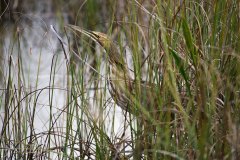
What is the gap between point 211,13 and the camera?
6.66ft

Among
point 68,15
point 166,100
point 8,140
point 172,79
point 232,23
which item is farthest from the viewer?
point 68,15

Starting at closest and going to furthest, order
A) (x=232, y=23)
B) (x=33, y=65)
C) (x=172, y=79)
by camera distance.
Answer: (x=172, y=79) < (x=232, y=23) < (x=33, y=65)

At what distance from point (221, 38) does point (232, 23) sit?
0.37ft

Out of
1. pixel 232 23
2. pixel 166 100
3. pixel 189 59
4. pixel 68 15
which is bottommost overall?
pixel 166 100

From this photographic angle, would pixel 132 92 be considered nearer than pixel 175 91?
No

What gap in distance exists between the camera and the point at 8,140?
214 centimetres

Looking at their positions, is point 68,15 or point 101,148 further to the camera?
point 68,15

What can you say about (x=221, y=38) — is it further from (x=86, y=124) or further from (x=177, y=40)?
(x=86, y=124)

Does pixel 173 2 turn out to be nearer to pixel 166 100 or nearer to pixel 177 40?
pixel 177 40

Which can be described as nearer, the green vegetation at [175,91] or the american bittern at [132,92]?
the green vegetation at [175,91]

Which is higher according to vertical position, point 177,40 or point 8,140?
point 177,40

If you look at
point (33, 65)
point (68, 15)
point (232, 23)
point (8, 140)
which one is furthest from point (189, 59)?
point (68, 15)

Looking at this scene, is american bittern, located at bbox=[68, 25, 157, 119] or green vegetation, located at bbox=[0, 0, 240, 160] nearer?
green vegetation, located at bbox=[0, 0, 240, 160]

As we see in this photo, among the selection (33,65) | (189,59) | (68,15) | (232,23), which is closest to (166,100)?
(189,59)
